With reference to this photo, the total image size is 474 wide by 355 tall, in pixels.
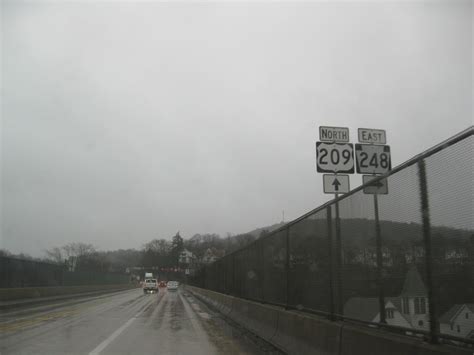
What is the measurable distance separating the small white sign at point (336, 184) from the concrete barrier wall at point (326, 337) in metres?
3.10

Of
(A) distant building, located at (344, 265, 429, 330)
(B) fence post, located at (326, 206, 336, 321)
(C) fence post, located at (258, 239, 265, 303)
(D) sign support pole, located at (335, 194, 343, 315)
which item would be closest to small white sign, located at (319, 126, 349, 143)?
(B) fence post, located at (326, 206, 336, 321)

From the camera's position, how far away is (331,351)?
25.5ft

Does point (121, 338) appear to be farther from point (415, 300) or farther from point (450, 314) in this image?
point (450, 314)

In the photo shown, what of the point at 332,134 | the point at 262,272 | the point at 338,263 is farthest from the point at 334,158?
the point at 262,272

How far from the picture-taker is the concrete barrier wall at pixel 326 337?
571cm

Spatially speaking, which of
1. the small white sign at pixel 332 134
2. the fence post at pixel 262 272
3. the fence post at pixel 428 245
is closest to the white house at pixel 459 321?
the fence post at pixel 428 245

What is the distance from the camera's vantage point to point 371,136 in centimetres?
1202

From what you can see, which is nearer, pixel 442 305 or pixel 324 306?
pixel 442 305

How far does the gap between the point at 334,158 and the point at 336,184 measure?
633 mm

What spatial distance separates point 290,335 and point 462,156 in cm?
A: 631

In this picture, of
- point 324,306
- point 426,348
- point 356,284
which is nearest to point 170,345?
point 324,306

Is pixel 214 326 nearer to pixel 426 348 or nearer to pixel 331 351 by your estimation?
pixel 331 351

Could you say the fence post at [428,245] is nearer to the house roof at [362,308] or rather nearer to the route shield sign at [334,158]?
the house roof at [362,308]

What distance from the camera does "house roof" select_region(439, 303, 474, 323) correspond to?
505cm
